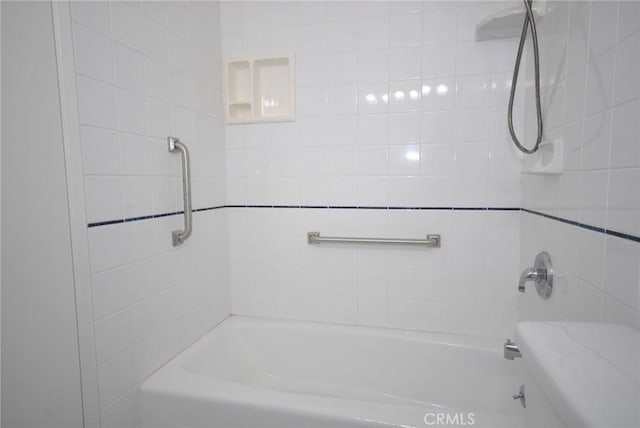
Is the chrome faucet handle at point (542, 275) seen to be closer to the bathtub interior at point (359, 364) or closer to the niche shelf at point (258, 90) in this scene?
the bathtub interior at point (359, 364)

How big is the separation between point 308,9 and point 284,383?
1.92 meters

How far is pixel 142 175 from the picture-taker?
1.27m

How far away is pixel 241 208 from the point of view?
1875 millimetres

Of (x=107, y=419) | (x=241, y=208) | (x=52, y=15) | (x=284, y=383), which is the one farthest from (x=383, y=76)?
(x=107, y=419)

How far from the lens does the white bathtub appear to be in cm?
109

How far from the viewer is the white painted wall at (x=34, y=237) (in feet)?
2.85

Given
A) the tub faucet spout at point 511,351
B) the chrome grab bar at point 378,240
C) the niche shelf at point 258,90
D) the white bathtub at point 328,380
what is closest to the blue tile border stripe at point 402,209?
the chrome grab bar at point 378,240

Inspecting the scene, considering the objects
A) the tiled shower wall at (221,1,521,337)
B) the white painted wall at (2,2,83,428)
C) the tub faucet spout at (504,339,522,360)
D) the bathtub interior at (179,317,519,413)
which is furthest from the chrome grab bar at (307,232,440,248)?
the white painted wall at (2,2,83,428)

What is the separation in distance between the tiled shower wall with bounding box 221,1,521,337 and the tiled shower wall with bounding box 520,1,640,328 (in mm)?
334

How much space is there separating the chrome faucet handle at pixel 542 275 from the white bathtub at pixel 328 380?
42 cm

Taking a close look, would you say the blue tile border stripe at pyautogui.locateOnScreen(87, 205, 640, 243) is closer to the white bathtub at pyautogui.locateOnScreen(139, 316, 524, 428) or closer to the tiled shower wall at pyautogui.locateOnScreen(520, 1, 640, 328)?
the tiled shower wall at pyautogui.locateOnScreen(520, 1, 640, 328)

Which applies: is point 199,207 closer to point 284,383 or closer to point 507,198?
point 284,383

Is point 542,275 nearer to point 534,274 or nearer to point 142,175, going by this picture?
point 534,274

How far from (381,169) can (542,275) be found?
82 cm
